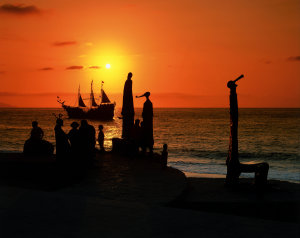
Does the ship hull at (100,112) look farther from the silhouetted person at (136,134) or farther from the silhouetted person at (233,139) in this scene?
the silhouetted person at (233,139)

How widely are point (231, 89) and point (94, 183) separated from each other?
456cm

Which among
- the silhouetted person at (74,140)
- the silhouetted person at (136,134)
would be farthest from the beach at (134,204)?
the silhouetted person at (136,134)

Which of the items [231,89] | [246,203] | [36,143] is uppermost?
[231,89]

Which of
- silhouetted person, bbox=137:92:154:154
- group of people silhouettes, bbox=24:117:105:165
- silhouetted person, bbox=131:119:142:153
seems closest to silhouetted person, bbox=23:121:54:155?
group of people silhouettes, bbox=24:117:105:165

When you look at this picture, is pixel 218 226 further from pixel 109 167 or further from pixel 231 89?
pixel 109 167

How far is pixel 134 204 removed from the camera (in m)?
7.77

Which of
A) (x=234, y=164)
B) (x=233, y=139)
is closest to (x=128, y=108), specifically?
(x=233, y=139)

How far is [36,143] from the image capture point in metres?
14.2

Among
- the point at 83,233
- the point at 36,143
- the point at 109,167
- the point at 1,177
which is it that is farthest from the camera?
the point at 36,143

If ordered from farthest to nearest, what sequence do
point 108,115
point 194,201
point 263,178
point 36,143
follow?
point 108,115 → point 36,143 → point 263,178 → point 194,201

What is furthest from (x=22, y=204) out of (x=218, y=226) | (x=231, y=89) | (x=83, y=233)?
(x=231, y=89)

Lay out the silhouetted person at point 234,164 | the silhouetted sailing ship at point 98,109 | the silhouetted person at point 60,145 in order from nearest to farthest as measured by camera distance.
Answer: the silhouetted person at point 234,164 → the silhouetted person at point 60,145 → the silhouetted sailing ship at point 98,109

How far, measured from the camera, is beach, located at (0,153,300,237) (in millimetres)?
6289

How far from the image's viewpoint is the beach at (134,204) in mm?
6289
